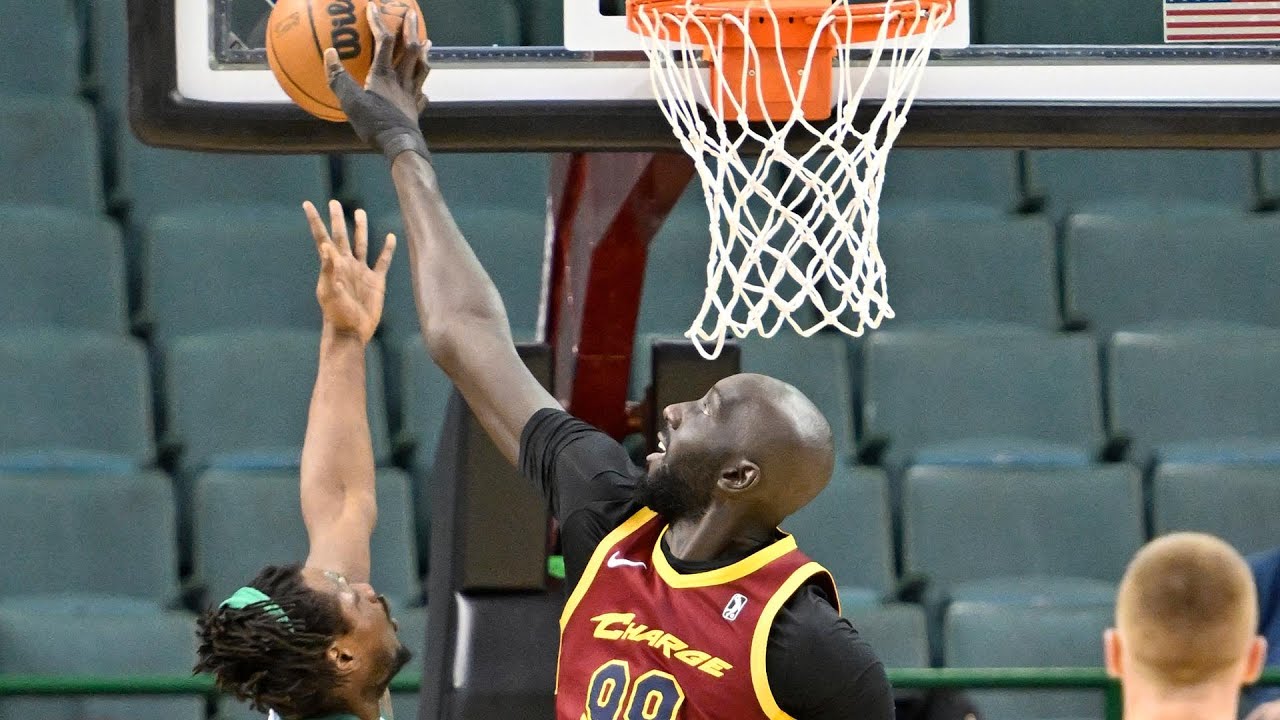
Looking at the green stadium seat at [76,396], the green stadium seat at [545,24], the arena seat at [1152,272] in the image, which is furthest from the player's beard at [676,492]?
the arena seat at [1152,272]

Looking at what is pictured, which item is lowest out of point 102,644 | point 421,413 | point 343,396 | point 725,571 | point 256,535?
point 102,644

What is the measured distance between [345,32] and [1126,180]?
4.02 m

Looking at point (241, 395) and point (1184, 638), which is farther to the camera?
point (241, 395)

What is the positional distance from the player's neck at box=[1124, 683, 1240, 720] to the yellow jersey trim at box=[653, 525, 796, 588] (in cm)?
50

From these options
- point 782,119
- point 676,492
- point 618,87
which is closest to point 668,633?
point 676,492

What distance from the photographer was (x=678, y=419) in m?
2.52

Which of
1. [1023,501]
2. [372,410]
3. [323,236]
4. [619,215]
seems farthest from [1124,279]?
[323,236]

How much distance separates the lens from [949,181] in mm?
6211

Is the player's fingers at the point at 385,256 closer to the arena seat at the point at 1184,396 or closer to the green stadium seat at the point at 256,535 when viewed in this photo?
the green stadium seat at the point at 256,535

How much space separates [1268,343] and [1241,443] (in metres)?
0.35

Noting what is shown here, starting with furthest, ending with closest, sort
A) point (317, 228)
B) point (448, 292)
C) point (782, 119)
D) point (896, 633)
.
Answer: point (896, 633)
point (782, 119)
point (317, 228)
point (448, 292)

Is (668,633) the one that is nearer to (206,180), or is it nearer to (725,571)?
(725,571)

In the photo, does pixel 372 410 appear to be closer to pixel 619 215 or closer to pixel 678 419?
pixel 619 215

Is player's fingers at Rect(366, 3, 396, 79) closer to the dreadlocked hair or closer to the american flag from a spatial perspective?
the dreadlocked hair
